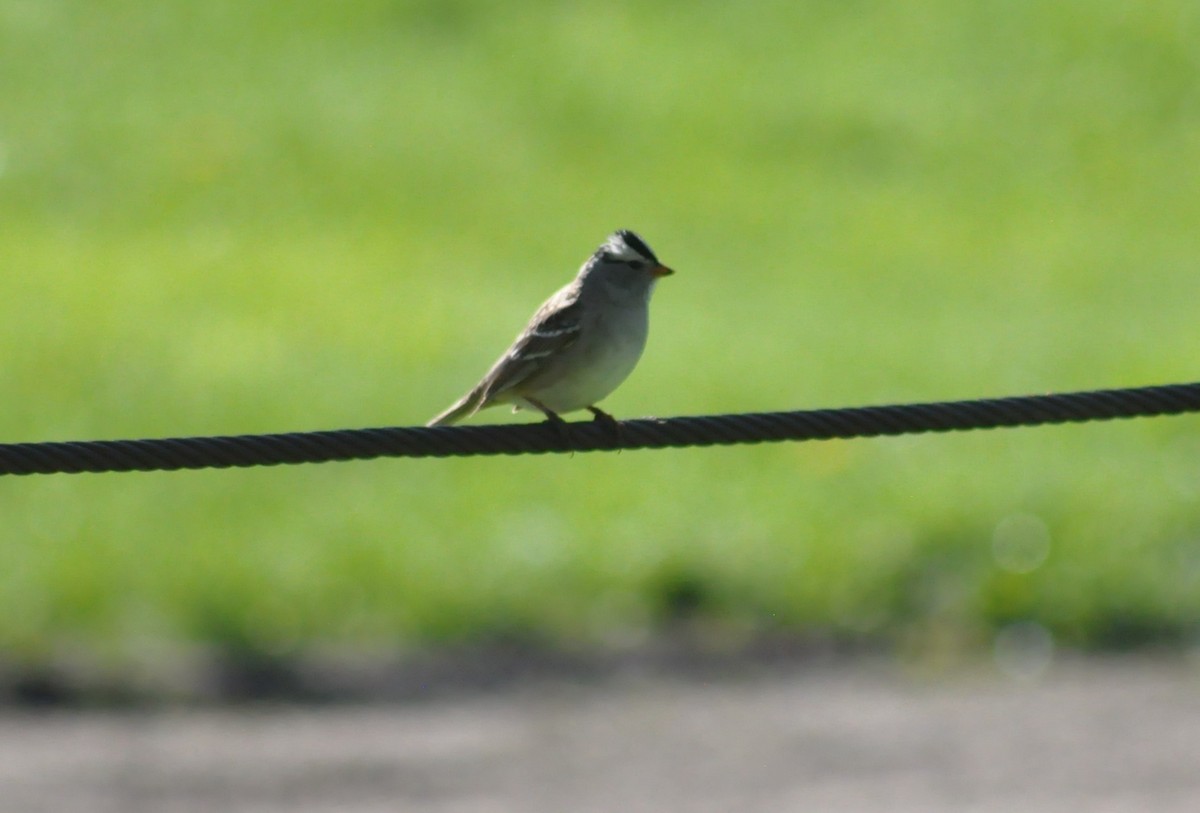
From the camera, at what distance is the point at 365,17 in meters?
25.0

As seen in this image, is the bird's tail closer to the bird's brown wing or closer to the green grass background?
the bird's brown wing

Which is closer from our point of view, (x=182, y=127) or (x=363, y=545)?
(x=363, y=545)

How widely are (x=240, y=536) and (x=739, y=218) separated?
8984mm

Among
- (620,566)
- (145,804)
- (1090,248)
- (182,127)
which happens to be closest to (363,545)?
(620,566)

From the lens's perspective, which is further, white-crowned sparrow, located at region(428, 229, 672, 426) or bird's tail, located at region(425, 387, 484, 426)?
bird's tail, located at region(425, 387, 484, 426)

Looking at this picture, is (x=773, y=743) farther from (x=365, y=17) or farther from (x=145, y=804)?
(x=365, y=17)

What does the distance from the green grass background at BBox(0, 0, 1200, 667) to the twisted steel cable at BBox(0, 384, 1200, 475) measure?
6780mm

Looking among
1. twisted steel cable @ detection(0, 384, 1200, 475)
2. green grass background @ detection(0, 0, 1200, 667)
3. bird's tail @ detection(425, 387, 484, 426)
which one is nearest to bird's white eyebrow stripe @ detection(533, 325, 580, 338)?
bird's tail @ detection(425, 387, 484, 426)

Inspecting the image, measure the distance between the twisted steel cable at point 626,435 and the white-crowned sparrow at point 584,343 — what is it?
1571 mm

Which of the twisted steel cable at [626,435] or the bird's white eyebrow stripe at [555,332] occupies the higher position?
the bird's white eyebrow stripe at [555,332]

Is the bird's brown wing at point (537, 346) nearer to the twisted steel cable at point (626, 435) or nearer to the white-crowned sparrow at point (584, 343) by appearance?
the white-crowned sparrow at point (584, 343)

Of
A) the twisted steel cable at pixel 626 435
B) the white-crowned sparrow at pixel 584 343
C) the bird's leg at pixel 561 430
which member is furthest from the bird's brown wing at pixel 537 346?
the twisted steel cable at pixel 626 435

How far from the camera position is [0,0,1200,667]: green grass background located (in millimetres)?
12266

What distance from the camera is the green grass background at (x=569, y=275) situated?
40.2 ft
